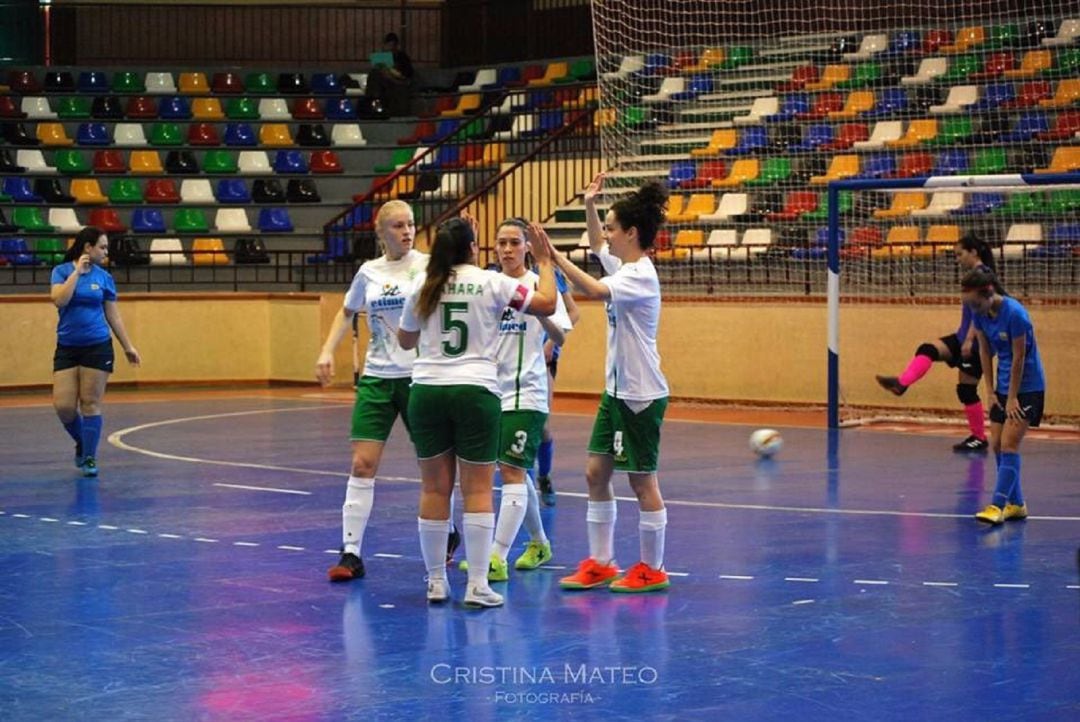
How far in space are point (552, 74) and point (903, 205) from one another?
34.1 feet

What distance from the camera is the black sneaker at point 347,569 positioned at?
9547 millimetres

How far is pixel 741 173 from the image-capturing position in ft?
78.6

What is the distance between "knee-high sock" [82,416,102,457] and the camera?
1454 cm

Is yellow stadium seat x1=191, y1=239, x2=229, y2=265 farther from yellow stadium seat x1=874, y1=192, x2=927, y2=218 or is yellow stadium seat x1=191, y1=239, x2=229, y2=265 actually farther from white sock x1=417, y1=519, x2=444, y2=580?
white sock x1=417, y1=519, x2=444, y2=580

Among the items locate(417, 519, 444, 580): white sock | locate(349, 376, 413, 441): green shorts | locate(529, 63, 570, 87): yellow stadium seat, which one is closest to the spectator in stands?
locate(529, 63, 570, 87): yellow stadium seat

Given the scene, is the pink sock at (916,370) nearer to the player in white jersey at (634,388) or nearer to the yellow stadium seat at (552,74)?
the player in white jersey at (634,388)

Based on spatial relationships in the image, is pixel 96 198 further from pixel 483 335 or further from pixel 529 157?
pixel 483 335

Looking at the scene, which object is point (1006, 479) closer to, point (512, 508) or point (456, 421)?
point (512, 508)

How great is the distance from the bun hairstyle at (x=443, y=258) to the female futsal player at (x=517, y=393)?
0.63m

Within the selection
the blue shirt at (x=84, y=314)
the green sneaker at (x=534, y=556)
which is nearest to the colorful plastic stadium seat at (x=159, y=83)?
the blue shirt at (x=84, y=314)

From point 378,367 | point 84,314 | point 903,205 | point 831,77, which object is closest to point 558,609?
point 378,367

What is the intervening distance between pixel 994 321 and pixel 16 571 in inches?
260

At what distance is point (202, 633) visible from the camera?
323 inches

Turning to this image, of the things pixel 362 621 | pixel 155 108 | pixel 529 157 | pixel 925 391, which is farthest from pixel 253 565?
pixel 155 108
